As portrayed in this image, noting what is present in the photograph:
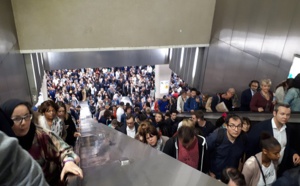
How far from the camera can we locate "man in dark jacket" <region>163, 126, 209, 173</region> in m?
3.12

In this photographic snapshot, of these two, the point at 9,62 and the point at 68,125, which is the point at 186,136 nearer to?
the point at 68,125

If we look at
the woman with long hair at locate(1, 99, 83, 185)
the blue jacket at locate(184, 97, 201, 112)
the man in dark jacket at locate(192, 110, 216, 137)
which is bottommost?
the blue jacket at locate(184, 97, 201, 112)


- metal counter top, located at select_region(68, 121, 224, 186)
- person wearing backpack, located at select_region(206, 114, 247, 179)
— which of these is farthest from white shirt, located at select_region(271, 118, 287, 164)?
metal counter top, located at select_region(68, 121, 224, 186)

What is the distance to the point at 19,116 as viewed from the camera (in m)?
2.05

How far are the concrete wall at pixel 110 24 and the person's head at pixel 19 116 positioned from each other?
8286 mm

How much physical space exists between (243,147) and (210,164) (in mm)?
478

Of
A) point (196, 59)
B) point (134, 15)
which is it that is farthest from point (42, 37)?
point (196, 59)

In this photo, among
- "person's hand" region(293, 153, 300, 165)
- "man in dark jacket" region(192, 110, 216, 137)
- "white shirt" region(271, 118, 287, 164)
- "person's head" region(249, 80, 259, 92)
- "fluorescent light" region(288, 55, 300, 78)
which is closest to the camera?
"person's hand" region(293, 153, 300, 165)

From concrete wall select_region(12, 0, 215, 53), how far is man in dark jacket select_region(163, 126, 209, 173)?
7.81m

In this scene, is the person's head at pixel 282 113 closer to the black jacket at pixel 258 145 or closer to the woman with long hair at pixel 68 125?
the black jacket at pixel 258 145

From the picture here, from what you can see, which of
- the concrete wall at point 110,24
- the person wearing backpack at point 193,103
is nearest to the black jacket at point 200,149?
the person wearing backpack at point 193,103

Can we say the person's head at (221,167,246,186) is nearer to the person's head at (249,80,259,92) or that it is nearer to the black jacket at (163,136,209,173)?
the black jacket at (163,136,209,173)

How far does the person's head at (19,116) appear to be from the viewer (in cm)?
201

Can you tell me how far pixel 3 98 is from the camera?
6.51 m
